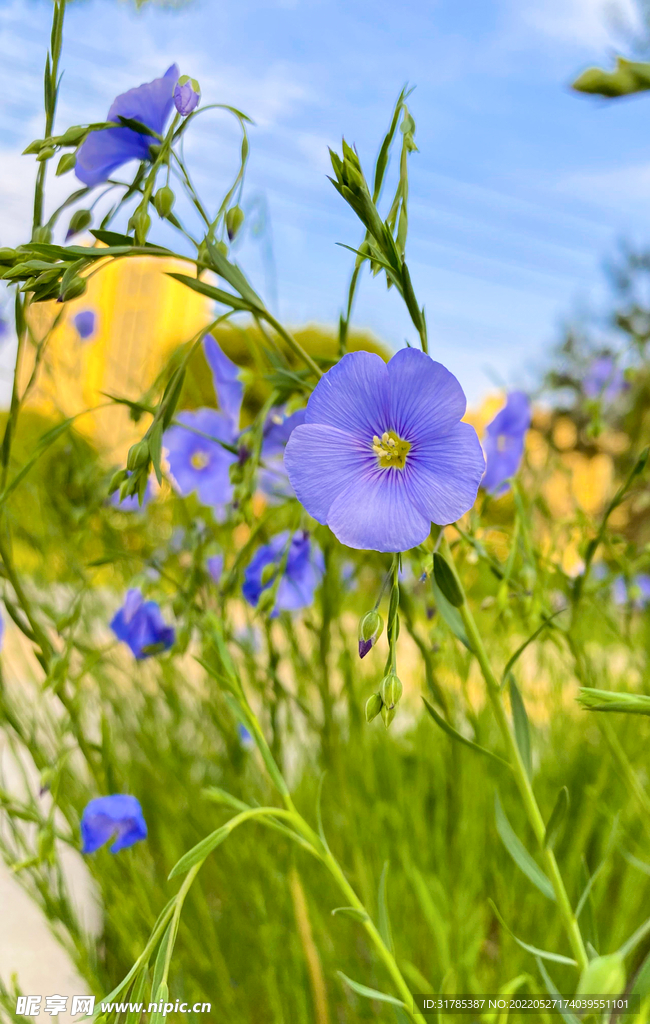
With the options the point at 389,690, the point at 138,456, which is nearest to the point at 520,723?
the point at 389,690

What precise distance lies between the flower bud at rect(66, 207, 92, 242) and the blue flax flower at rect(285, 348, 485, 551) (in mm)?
228

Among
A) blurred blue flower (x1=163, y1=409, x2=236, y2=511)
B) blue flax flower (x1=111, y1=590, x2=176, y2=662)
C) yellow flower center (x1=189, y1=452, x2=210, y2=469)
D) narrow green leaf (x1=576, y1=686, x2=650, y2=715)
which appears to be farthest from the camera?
yellow flower center (x1=189, y1=452, x2=210, y2=469)

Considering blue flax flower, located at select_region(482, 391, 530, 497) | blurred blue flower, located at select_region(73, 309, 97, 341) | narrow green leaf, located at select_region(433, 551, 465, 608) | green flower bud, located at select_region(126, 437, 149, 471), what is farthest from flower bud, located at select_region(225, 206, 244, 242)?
blurred blue flower, located at select_region(73, 309, 97, 341)

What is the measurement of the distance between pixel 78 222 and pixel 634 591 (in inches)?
24.5

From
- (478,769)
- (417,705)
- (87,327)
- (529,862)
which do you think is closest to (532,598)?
(529,862)

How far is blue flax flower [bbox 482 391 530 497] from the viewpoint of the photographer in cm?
84

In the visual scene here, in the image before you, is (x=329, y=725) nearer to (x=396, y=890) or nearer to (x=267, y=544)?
(x=267, y=544)

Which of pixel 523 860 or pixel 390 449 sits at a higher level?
pixel 390 449

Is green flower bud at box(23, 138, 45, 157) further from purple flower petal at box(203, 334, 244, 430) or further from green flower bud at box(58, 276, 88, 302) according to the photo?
purple flower petal at box(203, 334, 244, 430)

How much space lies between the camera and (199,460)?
43.4 inches

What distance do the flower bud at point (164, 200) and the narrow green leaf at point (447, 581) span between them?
271 millimetres

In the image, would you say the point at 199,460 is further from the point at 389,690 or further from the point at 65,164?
the point at 389,690

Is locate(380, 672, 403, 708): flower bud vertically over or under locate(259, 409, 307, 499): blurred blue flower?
under

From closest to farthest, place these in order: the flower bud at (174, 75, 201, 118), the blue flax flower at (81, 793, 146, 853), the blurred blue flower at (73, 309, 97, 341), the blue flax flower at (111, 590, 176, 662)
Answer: the flower bud at (174, 75, 201, 118) < the blue flax flower at (81, 793, 146, 853) < the blue flax flower at (111, 590, 176, 662) < the blurred blue flower at (73, 309, 97, 341)
